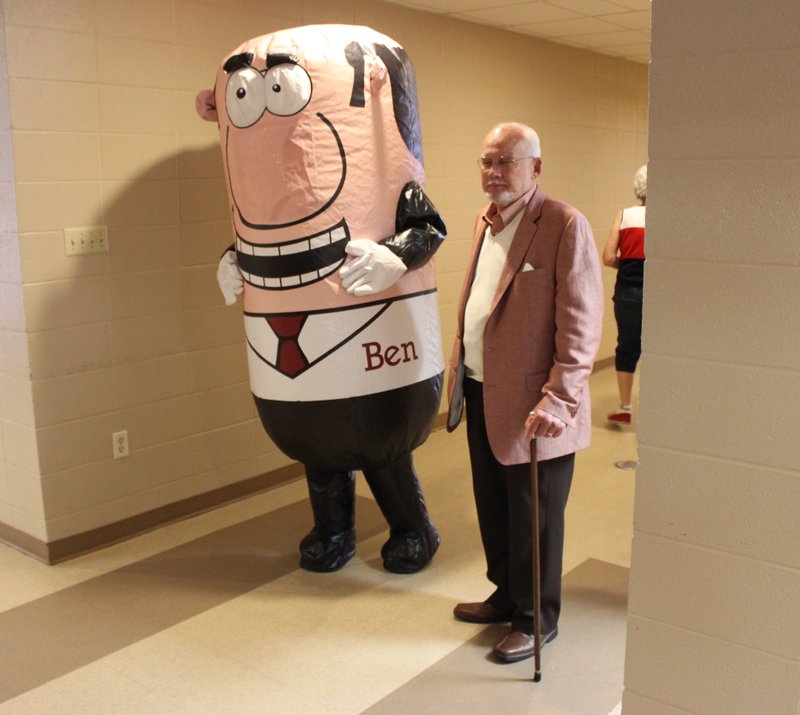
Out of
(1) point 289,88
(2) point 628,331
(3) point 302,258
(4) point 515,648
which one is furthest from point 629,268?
(4) point 515,648

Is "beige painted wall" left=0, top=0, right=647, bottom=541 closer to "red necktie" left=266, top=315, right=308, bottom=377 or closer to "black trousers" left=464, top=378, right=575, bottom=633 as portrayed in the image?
"red necktie" left=266, top=315, right=308, bottom=377

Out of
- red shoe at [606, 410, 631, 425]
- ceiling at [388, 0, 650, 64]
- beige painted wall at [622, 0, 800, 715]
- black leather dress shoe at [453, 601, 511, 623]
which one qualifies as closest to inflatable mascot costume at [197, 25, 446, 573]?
black leather dress shoe at [453, 601, 511, 623]

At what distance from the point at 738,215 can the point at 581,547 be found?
6.73 ft

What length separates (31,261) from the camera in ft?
10.3

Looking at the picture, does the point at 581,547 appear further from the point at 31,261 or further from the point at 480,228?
the point at 31,261

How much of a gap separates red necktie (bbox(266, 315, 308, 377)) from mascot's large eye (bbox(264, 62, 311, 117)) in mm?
624

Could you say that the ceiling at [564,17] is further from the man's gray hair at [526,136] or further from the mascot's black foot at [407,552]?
the mascot's black foot at [407,552]

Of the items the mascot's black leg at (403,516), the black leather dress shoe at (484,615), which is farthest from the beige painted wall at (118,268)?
the black leather dress shoe at (484,615)

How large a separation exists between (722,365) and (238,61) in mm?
1848

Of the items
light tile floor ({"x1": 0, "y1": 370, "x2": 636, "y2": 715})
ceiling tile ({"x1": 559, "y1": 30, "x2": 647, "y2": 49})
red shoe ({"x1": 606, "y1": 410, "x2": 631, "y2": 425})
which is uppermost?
ceiling tile ({"x1": 559, "y1": 30, "x2": 647, "y2": 49})

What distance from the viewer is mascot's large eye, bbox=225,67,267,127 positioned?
2.78 m

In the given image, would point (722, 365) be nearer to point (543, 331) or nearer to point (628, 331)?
point (543, 331)

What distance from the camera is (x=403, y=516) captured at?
322 centimetres

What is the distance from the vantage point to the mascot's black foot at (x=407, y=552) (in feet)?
10.5
